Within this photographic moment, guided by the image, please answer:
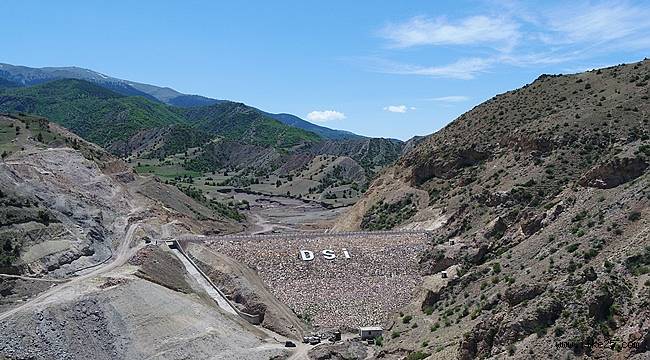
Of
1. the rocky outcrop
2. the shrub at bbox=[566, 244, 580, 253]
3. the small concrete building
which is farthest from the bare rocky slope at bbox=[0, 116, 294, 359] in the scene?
the rocky outcrop

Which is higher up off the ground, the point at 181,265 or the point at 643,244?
the point at 643,244

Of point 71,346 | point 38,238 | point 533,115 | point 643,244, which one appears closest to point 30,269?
point 38,238

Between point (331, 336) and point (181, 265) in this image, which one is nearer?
point (331, 336)

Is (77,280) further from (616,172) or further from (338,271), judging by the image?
(616,172)

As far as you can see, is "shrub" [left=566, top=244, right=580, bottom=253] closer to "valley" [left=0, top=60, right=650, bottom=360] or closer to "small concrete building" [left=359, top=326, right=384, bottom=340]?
"valley" [left=0, top=60, right=650, bottom=360]

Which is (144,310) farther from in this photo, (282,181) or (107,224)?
(282,181)

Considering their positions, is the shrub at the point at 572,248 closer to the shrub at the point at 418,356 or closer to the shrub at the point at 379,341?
the shrub at the point at 418,356
